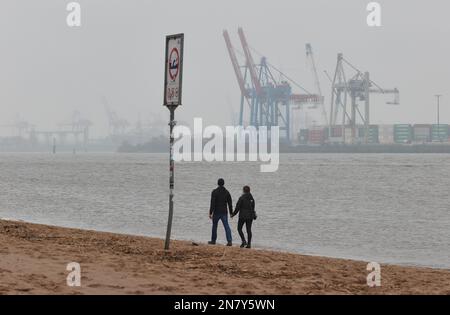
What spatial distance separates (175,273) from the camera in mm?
10422

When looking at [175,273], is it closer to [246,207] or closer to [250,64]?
[246,207]

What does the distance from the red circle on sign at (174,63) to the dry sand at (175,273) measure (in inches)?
115

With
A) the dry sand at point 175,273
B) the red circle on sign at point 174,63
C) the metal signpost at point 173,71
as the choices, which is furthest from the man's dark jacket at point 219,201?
the red circle on sign at point 174,63

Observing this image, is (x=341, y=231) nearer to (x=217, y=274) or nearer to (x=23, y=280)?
(x=217, y=274)

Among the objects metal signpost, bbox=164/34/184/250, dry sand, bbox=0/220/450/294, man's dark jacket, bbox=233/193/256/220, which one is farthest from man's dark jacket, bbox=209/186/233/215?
metal signpost, bbox=164/34/184/250

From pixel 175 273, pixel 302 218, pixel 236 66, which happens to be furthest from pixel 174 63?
pixel 236 66

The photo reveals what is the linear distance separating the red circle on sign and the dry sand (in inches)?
115

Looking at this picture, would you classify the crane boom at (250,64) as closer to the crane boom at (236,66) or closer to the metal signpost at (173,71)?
the crane boom at (236,66)

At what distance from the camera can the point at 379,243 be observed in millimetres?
25797

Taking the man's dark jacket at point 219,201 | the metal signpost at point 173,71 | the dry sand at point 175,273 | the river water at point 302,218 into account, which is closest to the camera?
the dry sand at point 175,273

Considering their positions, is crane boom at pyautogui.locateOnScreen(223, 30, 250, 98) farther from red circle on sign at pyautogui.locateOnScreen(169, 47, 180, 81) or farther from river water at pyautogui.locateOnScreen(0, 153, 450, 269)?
red circle on sign at pyautogui.locateOnScreen(169, 47, 180, 81)

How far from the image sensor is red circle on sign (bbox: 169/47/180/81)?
1184 cm

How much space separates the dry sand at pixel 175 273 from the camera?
359 inches

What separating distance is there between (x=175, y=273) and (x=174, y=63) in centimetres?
344
